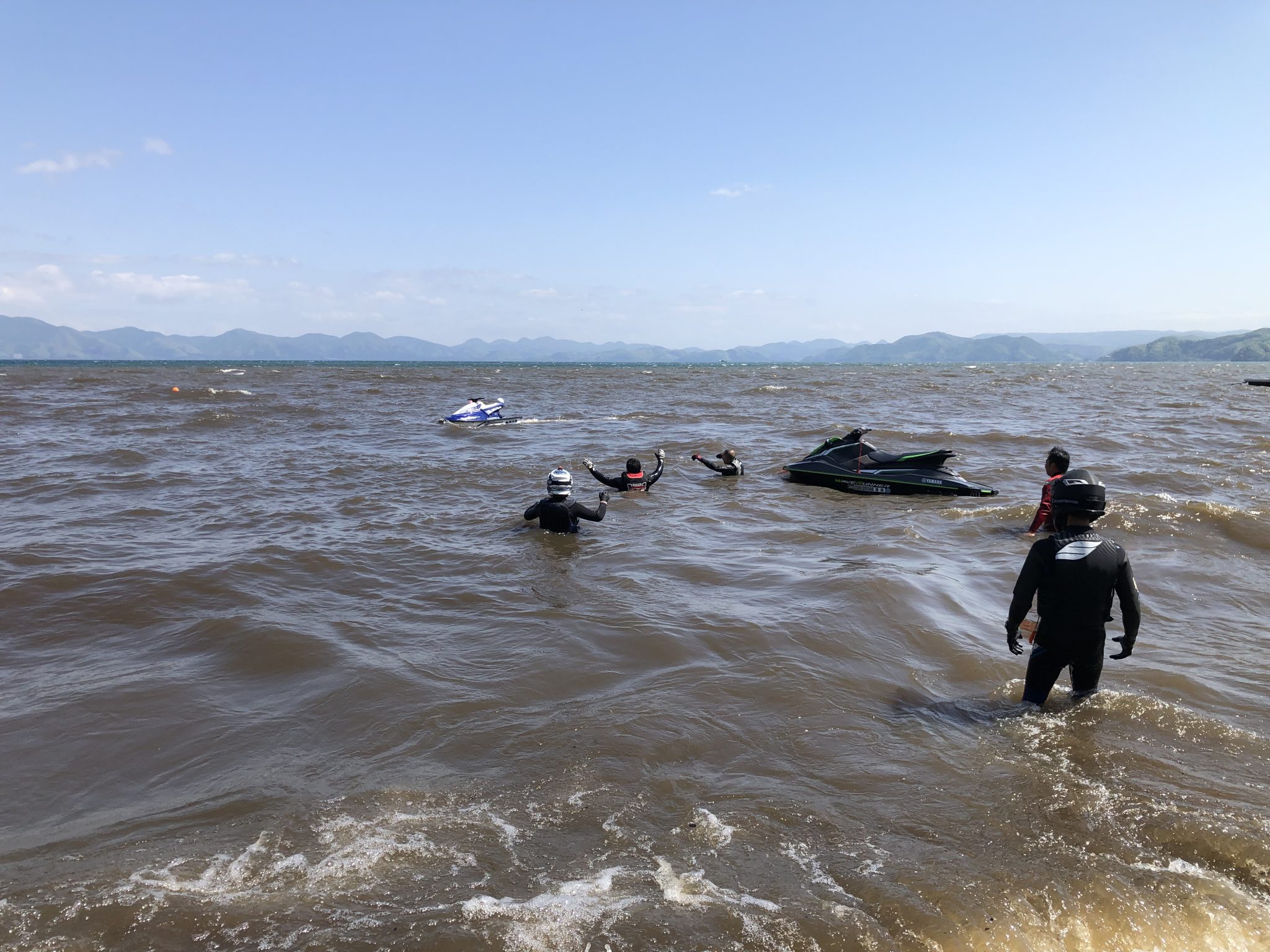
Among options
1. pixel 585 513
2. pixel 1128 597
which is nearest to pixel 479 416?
pixel 585 513

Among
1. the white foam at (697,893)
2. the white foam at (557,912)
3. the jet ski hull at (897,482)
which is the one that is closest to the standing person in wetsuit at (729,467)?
the jet ski hull at (897,482)

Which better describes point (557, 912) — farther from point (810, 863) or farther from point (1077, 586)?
point (1077, 586)

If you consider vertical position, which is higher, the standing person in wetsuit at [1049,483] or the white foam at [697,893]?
the standing person in wetsuit at [1049,483]

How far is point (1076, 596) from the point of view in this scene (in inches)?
194

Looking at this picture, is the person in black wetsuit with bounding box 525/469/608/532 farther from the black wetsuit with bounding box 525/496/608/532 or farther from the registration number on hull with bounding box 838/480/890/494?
the registration number on hull with bounding box 838/480/890/494

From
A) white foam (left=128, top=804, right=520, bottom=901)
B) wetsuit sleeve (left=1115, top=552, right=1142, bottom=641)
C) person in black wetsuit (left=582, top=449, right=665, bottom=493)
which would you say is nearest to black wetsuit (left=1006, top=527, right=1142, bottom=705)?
wetsuit sleeve (left=1115, top=552, right=1142, bottom=641)

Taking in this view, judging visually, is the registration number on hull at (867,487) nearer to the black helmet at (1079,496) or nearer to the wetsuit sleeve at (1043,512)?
the wetsuit sleeve at (1043,512)

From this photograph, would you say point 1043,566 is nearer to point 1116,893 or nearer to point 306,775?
point 1116,893

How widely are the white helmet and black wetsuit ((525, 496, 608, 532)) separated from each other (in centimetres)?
9

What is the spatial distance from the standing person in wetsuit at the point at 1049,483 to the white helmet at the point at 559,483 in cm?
639

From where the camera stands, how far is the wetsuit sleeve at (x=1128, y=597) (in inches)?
193

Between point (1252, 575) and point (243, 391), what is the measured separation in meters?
46.5

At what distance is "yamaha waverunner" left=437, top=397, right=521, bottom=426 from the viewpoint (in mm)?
26828

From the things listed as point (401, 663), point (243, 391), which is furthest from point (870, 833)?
point (243, 391)
